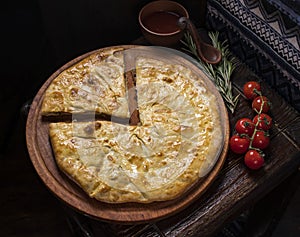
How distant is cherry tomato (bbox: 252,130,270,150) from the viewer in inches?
73.2

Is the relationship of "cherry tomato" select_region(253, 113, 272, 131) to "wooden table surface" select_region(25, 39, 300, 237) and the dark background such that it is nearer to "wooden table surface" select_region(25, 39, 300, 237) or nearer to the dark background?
"wooden table surface" select_region(25, 39, 300, 237)

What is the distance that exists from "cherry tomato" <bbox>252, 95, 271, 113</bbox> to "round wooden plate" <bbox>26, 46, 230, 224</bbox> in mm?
137

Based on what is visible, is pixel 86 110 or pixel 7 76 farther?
pixel 7 76

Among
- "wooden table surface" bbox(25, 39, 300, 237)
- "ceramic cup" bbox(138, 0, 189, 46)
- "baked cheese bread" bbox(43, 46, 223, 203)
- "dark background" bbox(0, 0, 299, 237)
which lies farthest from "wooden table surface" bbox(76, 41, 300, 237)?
"dark background" bbox(0, 0, 299, 237)

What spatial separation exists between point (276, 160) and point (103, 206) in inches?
27.1

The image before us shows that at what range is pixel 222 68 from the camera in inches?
84.1

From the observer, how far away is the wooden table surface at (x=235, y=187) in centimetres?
175

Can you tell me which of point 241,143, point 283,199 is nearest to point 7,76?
point 241,143

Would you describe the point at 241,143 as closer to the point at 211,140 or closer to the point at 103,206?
the point at 211,140

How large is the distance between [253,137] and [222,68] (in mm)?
403

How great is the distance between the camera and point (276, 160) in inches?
74.4

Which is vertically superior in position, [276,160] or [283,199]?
[276,160]

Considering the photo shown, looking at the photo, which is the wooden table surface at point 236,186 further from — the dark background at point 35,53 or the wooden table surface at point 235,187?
the dark background at point 35,53

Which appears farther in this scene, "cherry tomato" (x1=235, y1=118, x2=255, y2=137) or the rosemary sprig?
the rosemary sprig
